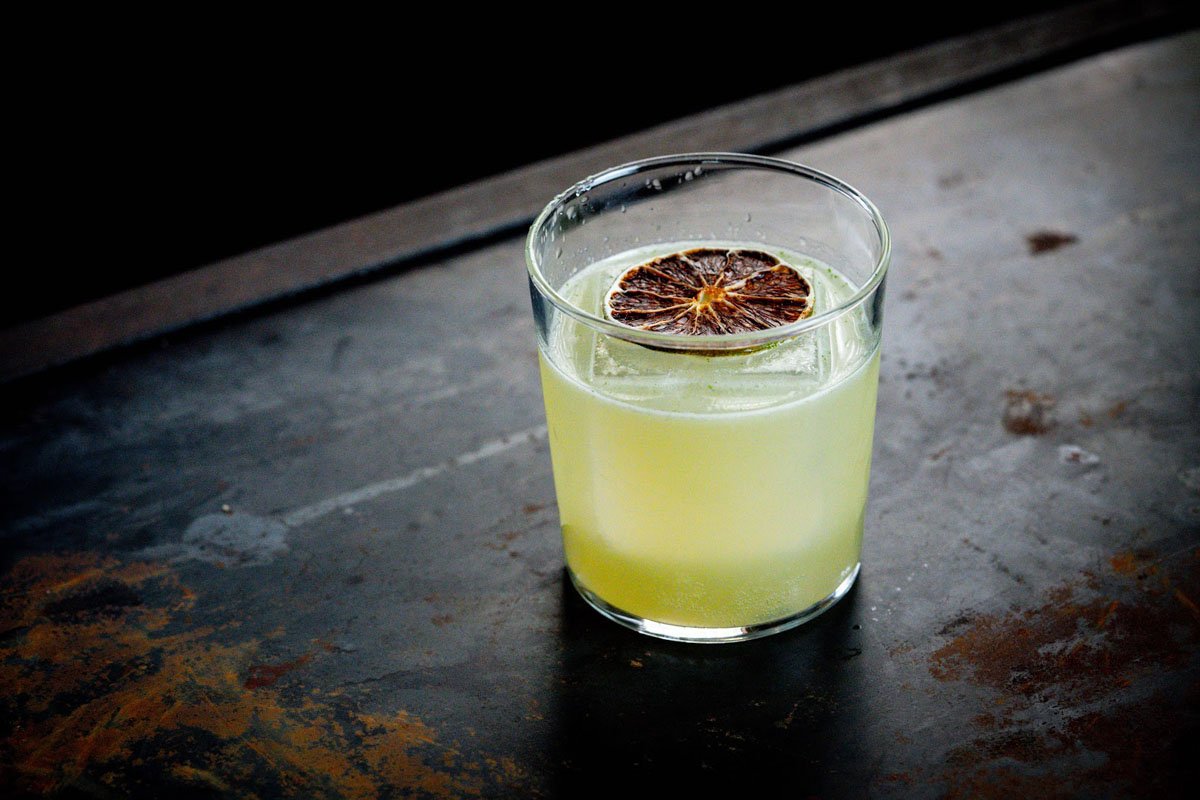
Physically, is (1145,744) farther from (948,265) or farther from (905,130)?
(905,130)

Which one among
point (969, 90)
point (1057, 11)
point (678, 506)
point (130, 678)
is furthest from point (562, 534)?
point (1057, 11)

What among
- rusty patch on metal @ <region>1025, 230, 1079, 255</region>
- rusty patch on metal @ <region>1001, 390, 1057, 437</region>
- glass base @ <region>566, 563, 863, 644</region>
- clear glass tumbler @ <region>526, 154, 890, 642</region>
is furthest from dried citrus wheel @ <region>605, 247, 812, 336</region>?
rusty patch on metal @ <region>1025, 230, 1079, 255</region>

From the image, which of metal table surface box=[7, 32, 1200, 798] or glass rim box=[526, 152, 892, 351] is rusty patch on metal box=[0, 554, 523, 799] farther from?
glass rim box=[526, 152, 892, 351]

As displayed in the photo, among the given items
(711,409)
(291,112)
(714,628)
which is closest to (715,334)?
(711,409)

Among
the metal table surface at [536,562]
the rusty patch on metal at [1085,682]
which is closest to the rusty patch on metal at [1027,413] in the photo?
the metal table surface at [536,562]

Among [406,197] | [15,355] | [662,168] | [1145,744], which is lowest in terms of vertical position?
[406,197]

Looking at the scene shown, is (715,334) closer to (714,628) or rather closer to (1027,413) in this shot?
(714,628)
